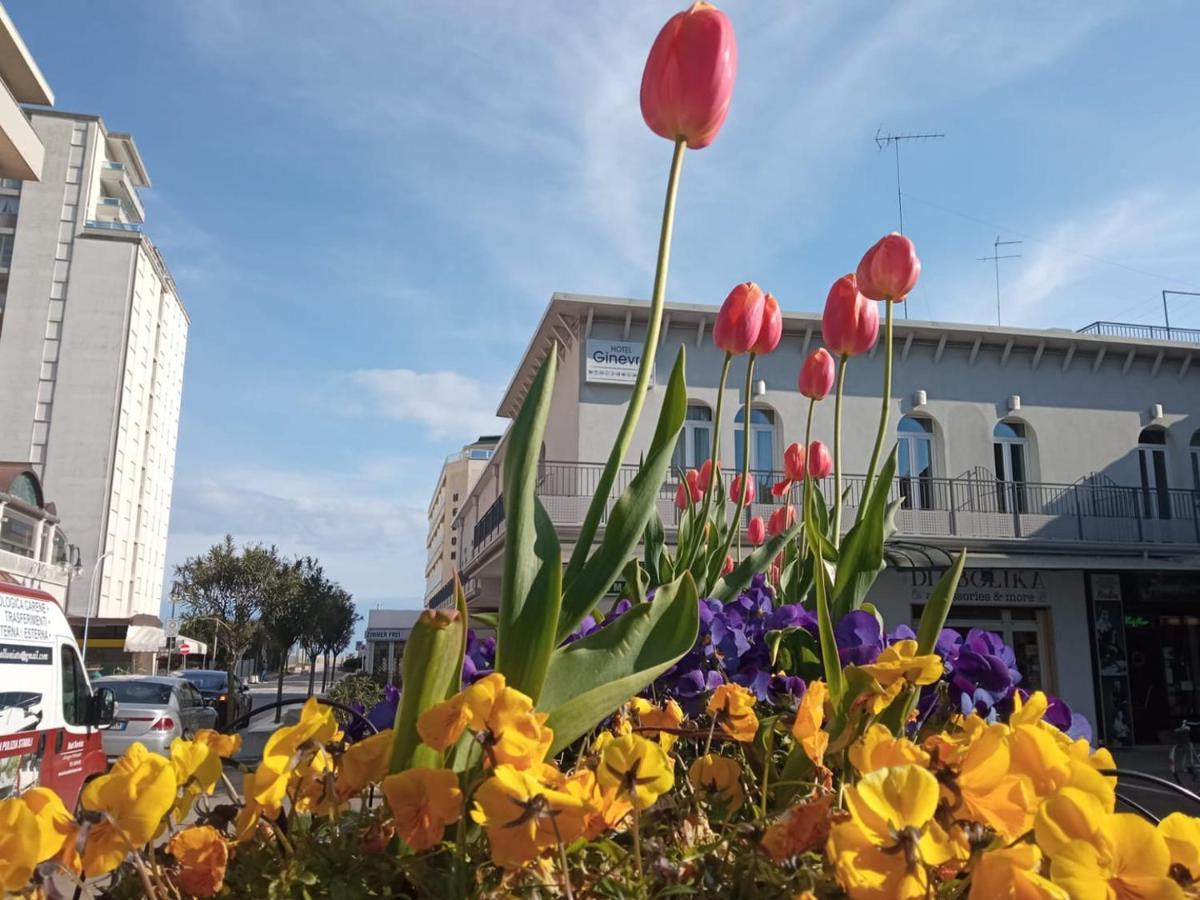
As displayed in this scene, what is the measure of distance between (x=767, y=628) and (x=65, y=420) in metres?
61.6

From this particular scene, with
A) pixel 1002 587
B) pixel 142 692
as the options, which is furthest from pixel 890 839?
pixel 1002 587

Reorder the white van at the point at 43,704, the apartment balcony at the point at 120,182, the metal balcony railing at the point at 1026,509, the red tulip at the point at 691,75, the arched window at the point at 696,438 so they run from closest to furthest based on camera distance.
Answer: the red tulip at the point at 691,75
the white van at the point at 43,704
the metal balcony railing at the point at 1026,509
the arched window at the point at 696,438
the apartment balcony at the point at 120,182

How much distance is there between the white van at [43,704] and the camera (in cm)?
684

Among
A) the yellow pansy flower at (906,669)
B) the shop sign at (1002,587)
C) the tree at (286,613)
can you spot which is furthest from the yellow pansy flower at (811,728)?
the tree at (286,613)

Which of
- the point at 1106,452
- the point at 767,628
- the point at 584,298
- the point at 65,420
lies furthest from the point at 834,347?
the point at 65,420

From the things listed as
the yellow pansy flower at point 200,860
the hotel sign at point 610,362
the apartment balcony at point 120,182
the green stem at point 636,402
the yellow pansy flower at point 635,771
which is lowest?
the yellow pansy flower at point 200,860

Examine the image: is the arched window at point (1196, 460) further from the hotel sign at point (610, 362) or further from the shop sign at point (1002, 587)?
the hotel sign at point (610, 362)

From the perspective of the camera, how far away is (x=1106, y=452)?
76.7 feet

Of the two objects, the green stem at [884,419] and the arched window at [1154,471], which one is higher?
the arched window at [1154,471]

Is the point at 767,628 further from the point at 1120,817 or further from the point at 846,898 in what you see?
the point at 1120,817

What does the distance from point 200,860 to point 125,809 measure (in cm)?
13

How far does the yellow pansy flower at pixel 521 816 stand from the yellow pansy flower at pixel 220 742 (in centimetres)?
42

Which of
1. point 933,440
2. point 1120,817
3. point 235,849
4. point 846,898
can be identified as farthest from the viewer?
point 933,440

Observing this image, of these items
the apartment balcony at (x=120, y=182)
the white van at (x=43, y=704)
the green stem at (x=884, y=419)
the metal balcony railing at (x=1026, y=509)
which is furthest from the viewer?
the apartment balcony at (x=120, y=182)
